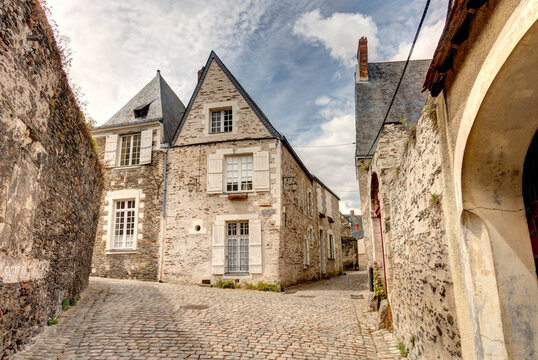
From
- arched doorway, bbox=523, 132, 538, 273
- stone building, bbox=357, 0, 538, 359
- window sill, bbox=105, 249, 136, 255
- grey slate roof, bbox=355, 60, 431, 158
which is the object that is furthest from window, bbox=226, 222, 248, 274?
arched doorway, bbox=523, 132, 538, 273

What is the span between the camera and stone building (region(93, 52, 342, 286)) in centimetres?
1237

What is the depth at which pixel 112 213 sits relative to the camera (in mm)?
13797

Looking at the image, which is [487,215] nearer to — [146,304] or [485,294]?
[485,294]

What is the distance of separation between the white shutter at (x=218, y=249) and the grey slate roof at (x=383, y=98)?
5.63 m

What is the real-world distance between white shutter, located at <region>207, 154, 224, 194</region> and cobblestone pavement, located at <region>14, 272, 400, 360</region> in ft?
15.3

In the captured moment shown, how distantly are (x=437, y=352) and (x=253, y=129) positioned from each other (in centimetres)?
1051

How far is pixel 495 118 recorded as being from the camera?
96.2 inches

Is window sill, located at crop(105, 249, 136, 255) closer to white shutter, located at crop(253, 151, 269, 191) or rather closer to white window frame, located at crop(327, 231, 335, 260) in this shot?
white shutter, located at crop(253, 151, 269, 191)

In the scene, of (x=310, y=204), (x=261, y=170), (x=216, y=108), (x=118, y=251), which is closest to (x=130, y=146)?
(x=216, y=108)

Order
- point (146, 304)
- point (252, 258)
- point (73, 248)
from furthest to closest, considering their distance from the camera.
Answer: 1. point (252, 258)
2. point (146, 304)
3. point (73, 248)

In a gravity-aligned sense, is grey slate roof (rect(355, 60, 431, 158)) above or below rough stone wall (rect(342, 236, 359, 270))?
above

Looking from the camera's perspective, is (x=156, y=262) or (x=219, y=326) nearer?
(x=219, y=326)

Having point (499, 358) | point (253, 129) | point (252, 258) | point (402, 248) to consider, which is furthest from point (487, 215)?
point (253, 129)

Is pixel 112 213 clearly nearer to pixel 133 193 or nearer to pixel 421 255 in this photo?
pixel 133 193
